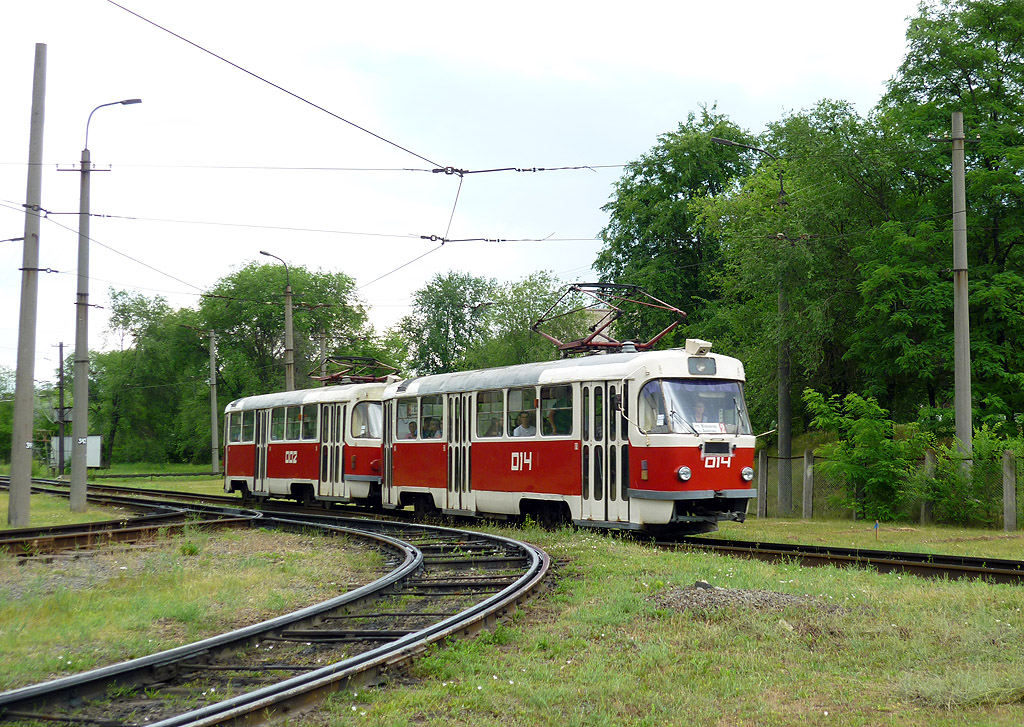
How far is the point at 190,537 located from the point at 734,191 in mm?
→ 23892

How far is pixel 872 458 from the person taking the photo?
67.5 feet

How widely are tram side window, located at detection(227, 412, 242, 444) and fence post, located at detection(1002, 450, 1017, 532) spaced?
20042mm

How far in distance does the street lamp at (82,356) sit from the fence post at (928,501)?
58.4ft

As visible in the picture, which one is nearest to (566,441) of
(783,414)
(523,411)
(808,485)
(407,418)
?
(523,411)

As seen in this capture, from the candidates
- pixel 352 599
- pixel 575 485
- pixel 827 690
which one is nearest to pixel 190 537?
pixel 575 485

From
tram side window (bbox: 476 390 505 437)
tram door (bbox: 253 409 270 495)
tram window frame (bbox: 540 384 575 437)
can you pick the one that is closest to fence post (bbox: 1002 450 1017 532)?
tram window frame (bbox: 540 384 575 437)

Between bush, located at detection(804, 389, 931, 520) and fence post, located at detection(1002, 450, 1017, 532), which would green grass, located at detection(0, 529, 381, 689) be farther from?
fence post, located at detection(1002, 450, 1017, 532)

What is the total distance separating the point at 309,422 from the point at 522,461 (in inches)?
372

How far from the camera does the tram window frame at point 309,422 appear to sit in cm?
2481

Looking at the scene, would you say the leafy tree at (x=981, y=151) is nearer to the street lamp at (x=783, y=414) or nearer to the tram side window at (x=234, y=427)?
the street lamp at (x=783, y=414)

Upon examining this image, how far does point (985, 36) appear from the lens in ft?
76.0

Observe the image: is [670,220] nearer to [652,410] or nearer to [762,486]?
[762,486]

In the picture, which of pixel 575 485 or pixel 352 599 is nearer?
pixel 352 599

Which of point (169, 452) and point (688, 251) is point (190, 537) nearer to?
point (688, 251)
